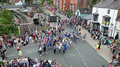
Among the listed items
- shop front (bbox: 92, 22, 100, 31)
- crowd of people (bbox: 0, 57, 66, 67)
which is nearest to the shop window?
shop front (bbox: 92, 22, 100, 31)

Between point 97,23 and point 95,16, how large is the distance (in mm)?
2188

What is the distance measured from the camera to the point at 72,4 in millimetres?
58312

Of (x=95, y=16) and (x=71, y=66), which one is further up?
(x=95, y=16)

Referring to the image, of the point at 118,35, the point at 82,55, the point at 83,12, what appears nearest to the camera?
the point at 82,55

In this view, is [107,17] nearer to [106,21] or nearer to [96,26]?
[106,21]

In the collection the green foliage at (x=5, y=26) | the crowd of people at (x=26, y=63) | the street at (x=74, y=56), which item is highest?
the green foliage at (x=5, y=26)

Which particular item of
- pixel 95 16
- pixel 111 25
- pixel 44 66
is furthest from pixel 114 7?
pixel 44 66

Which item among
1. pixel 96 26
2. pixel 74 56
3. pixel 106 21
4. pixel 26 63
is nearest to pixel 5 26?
pixel 26 63

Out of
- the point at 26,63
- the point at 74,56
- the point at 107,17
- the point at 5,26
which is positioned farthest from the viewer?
the point at 107,17

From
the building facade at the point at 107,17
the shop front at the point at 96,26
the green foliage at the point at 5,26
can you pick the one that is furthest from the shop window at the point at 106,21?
the green foliage at the point at 5,26

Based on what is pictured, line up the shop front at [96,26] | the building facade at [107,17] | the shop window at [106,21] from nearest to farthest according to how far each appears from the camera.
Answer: the building facade at [107,17] → the shop window at [106,21] → the shop front at [96,26]

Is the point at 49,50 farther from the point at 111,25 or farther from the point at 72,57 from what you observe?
the point at 111,25

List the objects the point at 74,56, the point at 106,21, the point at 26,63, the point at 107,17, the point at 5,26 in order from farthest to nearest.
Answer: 1. the point at 106,21
2. the point at 107,17
3. the point at 5,26
4. the point at 74,56
5. the point at 26,63

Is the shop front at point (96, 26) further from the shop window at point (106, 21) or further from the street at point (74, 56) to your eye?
the street at point (74, 56)
